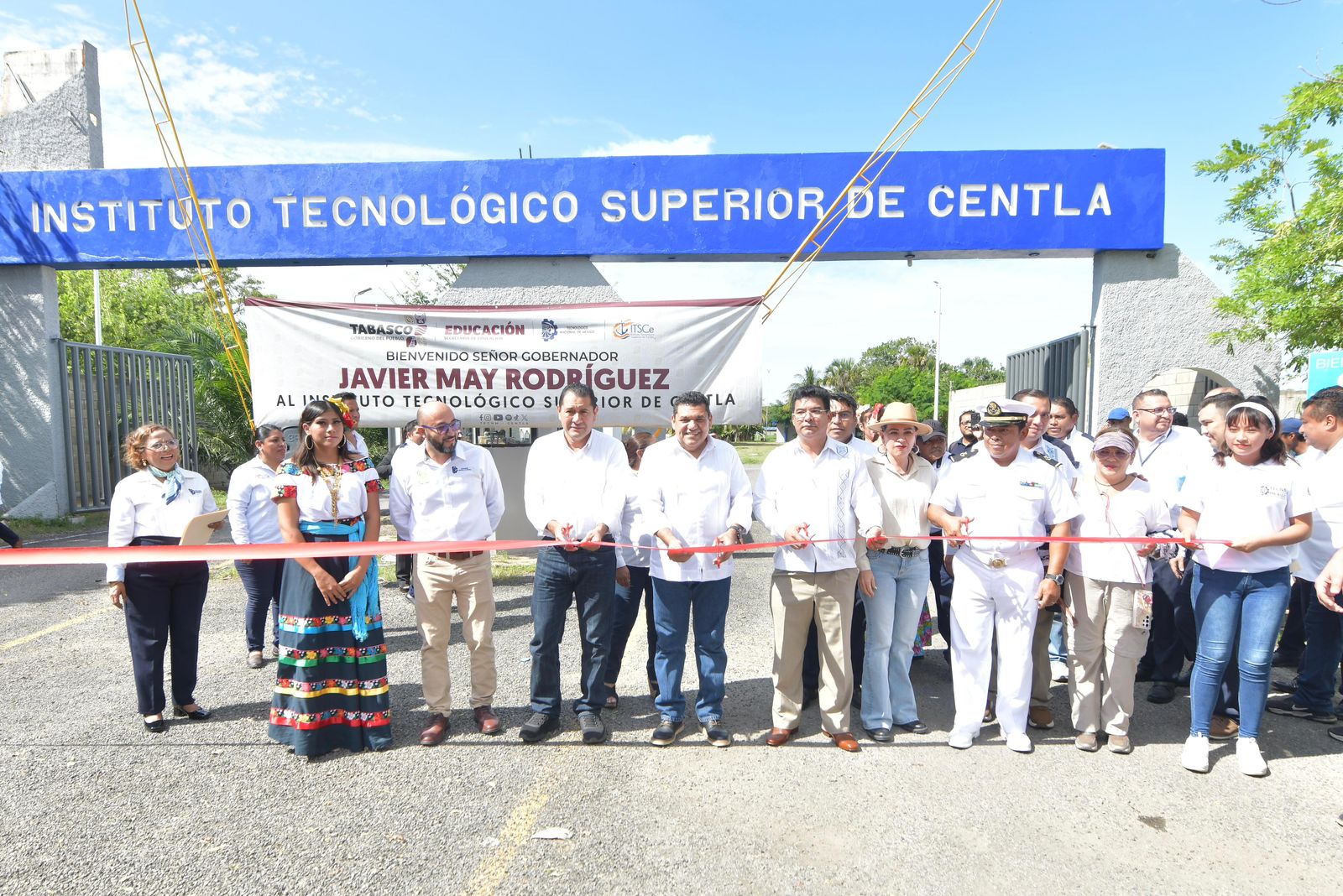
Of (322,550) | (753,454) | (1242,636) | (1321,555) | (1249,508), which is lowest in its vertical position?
(753,454)

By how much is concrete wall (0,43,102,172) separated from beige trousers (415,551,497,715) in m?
9.98

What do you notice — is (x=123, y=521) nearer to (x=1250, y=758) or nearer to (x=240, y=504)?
(x=240, y=504)

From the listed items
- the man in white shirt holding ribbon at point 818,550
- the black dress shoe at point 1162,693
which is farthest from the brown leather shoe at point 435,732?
the black dress shoe at point 1162,693

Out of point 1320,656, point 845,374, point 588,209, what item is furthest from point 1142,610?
point 845,374

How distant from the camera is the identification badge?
384cm

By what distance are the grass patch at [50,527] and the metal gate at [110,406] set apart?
11.4 inches

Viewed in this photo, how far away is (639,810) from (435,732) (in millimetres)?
1255

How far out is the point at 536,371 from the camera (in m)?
7.04

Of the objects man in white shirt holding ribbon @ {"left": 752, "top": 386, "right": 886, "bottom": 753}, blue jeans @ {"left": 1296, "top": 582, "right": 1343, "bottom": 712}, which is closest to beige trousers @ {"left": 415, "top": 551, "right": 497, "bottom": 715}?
man in white shirt holding ribbon @ {"left": 752, "top": 386, "right": 886, "bottom": 753}

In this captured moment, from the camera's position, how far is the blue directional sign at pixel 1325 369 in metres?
7.73

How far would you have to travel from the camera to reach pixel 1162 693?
4617 mm

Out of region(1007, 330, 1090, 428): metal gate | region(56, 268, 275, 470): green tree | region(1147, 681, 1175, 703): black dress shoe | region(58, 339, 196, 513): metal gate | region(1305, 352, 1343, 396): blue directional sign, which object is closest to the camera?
region(1147, 681, 1175, 703): black dress shoe

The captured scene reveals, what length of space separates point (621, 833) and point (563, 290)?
6744mm

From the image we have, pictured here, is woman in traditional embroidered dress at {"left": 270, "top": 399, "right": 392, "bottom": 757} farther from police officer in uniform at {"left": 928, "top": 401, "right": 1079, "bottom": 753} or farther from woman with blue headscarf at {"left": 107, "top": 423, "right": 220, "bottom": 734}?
police officer in uniform at {"left": 928, "top": 401, "right": 1079, "bottom": 753}
